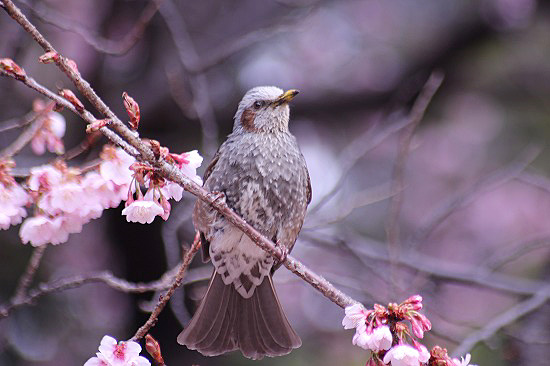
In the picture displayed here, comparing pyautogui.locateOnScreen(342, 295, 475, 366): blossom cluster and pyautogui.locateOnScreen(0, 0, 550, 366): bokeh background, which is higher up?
pyautogui.locateOnScreen(0, 0, 550, 366): bokeh background

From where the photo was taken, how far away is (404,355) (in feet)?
5.61

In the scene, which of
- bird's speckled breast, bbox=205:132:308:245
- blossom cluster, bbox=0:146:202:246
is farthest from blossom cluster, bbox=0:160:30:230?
bird's speckled breast, bbox=205:132:308:245

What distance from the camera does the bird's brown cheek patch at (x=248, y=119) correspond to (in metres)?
2.90

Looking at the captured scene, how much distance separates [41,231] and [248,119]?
3.53ft

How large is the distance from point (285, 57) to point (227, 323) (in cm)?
331

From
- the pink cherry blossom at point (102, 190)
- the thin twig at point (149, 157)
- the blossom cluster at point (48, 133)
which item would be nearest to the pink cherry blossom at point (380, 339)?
the thin twig at point (149, 157)

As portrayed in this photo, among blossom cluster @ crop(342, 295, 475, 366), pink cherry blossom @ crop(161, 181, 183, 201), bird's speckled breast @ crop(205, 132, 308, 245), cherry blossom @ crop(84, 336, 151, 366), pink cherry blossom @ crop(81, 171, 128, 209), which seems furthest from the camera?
bird's speckled breast @ crop(205, 132, 308, 245)

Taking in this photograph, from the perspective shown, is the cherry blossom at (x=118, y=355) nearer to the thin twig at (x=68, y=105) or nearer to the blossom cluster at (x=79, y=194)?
the blossom cluster at (x=79, y=194)

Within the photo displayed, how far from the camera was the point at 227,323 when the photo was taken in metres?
2.51

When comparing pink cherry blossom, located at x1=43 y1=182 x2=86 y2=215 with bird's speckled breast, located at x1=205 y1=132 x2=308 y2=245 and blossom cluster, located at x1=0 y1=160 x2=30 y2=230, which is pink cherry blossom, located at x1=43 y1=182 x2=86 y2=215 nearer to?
blossom cluster, located at x1=0 y1=160 x2=30 y2=230

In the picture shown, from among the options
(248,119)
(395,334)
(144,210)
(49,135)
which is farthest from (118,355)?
(248,119)

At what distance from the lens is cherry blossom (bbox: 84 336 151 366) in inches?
72.1

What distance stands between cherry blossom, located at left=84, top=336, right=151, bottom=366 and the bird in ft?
2.08

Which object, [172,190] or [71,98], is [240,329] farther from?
[71,98]
